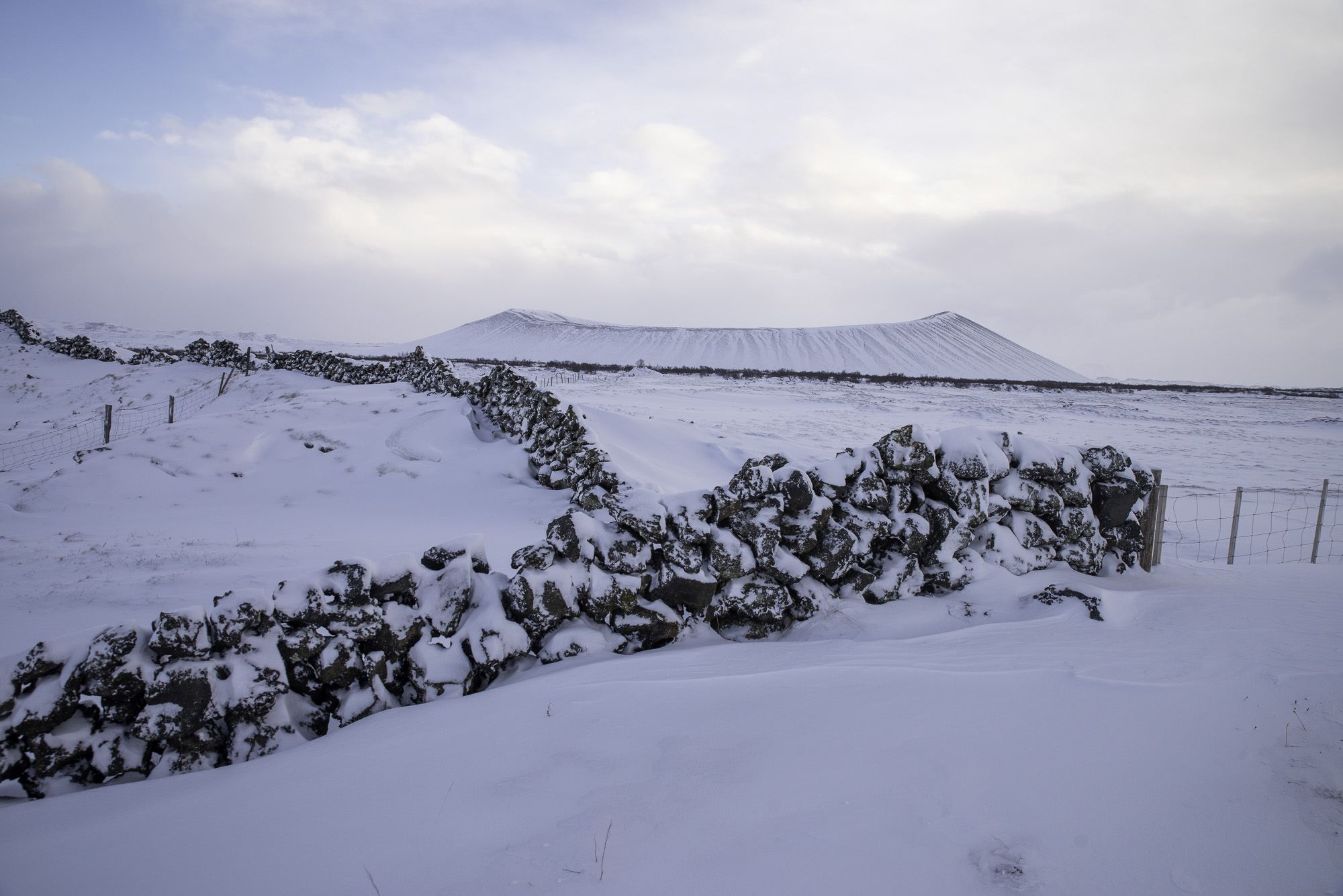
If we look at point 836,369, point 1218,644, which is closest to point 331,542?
point 1218,644

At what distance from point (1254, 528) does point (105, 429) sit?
16564mm

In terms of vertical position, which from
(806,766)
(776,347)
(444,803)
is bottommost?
(444,803)

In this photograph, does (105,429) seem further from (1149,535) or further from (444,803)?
(1149,535)

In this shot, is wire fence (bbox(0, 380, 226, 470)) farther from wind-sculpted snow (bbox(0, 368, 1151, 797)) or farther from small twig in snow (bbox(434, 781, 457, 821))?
small twig in snow (bbox(434, 781, 457, 821))

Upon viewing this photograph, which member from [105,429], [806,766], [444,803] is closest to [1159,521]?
[806,766]

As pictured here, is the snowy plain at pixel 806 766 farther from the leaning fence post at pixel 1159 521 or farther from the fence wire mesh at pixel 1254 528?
the fence wire mesh at pixel 1254 528

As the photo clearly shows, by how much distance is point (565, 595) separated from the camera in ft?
11.3

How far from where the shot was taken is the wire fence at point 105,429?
1035 cm

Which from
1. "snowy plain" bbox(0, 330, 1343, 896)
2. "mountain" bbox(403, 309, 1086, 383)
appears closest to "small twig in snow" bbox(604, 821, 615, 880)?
"snowy plain" bbox(0, 330, 1343, 896)

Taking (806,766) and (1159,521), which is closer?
(806,766)

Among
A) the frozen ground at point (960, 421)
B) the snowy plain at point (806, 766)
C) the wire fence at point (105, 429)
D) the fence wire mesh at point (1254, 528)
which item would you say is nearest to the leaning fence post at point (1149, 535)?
the snowy plain at point (806, 766)

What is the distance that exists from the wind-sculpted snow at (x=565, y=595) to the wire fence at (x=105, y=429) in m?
7.22

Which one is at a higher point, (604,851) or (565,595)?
(565,595)

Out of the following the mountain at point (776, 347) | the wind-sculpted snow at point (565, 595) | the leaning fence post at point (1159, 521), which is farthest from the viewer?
the mountain at point (776, 347)
